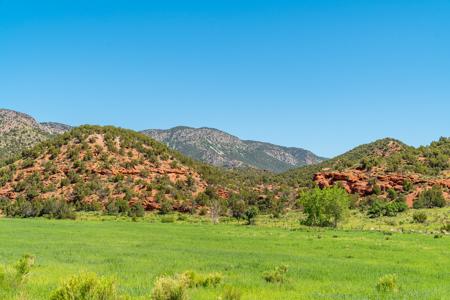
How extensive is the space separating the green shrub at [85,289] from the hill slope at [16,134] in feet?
466

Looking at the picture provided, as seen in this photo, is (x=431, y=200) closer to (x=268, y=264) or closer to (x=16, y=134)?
(x=268, y=264)

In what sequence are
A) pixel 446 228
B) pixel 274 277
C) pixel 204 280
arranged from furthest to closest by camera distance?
pixel 446 228, pixel 274 277, pixel 204 280

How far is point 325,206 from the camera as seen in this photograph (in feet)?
218

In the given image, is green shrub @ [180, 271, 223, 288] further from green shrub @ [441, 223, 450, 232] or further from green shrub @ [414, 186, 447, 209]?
green shrub @ [414, 186, 447, 209]

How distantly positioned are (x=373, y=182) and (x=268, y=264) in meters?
89.5

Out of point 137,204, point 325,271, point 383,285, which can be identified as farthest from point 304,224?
point 383,285

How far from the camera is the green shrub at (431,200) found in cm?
8694

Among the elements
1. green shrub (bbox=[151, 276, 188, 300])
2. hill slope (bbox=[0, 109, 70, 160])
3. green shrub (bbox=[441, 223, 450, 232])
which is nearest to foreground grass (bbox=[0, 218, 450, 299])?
green shrub (bbox=[151, 276, 188, 300])

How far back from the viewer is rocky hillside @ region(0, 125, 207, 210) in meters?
102

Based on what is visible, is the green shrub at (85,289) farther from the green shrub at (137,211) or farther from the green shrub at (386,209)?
the green shrub at (137,211)

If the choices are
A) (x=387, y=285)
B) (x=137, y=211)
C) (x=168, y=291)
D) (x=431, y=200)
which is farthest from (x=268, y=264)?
(x=431, y=200)

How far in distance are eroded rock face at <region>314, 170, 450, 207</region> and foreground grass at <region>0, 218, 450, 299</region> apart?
6057cm

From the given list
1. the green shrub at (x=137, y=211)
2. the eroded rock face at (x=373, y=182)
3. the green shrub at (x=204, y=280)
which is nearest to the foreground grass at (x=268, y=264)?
the green shrub at (x=204, y=280)

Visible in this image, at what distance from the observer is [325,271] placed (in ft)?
75.6
